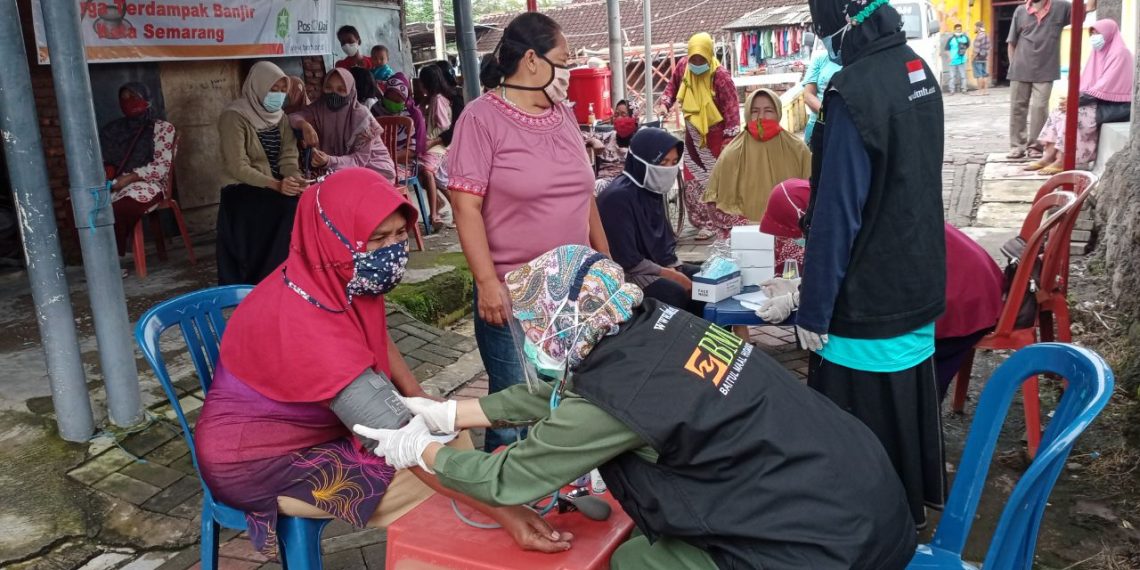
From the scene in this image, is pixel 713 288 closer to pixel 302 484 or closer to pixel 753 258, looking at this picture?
pixel 753 258

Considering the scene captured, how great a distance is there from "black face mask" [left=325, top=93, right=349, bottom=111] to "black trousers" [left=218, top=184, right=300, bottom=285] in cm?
139

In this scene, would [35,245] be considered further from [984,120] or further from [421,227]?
[984,120]

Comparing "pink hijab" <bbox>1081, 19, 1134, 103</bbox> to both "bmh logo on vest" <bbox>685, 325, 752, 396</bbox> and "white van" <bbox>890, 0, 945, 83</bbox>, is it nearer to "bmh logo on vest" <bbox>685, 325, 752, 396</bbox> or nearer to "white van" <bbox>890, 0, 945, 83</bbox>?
"white van" <bbox>890, 0, 945, 83</bbox>

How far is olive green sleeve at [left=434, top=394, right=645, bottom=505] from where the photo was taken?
163 cm

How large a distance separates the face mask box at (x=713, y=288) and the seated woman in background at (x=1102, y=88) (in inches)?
192

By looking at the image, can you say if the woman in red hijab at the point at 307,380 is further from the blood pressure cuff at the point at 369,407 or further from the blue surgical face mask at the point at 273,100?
the blue surgical face mask at the point at 273,100

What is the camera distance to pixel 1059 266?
3.48 meters

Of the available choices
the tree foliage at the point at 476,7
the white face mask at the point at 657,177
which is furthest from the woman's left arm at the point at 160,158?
the tree foliage at the point at 476,7

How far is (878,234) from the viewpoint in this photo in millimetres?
2346

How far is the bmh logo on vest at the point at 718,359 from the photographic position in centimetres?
161

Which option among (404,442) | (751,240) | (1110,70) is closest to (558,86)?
(751,240)

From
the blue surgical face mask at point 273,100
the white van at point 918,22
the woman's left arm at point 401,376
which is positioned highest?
the white van at point 918,22

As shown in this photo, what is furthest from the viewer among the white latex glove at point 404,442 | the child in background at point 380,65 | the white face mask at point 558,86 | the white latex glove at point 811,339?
the child in background at point 380,65

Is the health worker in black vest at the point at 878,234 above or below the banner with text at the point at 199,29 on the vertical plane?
below
